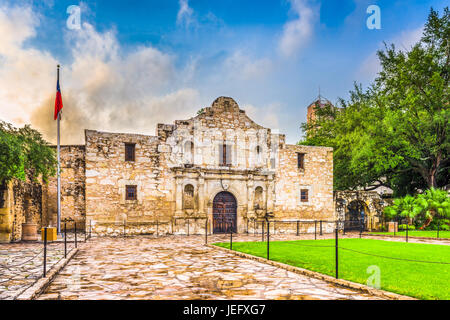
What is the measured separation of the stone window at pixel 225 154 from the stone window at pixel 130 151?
5.23 m

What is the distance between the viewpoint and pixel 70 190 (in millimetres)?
19594

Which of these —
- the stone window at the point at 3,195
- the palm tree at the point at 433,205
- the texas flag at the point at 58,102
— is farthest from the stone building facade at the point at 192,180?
the palm tree at the point at 433,205

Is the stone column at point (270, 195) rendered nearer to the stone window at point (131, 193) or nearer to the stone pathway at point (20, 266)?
the stone window at point (131, 193)

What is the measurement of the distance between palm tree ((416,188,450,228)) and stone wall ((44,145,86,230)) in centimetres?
2071

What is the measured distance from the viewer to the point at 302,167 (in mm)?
23938

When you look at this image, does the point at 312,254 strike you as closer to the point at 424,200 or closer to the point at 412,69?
the point at 424,200

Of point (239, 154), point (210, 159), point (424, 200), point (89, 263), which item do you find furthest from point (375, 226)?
point (89, 263)

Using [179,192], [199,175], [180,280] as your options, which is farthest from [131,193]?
[180,280]

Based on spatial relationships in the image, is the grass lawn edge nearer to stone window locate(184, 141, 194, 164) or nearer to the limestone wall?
stone window locate(184, 141, 194, 164)

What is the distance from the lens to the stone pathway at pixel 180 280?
6262 millimetres

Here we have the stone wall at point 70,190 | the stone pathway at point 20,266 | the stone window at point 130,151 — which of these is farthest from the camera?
the stone window at point 130,151

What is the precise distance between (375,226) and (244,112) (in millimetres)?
12114

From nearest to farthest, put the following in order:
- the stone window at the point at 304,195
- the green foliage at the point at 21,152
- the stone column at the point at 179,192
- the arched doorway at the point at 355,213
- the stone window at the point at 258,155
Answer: the green foliage at the point at 21,152 < the stone column at the point at 179,192 < the stone window at the point at 258,155 < the stone window at the point at 304,195 < the arched doorway at the point at 355,213
